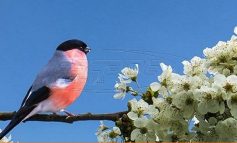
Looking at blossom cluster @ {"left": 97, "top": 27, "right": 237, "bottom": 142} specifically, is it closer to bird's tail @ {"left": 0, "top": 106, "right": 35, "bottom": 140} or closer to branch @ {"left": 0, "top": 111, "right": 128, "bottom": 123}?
branch @ {"left": 0, "top": 111, "right": 128, "bottom": 123}

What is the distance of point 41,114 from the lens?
1521 mm

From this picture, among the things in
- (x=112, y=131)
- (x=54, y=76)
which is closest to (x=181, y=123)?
(x=112, y=131)

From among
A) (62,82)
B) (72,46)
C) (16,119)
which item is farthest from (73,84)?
(16,119)

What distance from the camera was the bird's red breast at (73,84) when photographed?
180cm

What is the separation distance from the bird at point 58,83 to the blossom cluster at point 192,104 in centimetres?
32

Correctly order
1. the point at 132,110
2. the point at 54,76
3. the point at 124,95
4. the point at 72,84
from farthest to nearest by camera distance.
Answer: the point at 72,84 < the point at 54,76 < the point at 124,95 < the point at 132,110

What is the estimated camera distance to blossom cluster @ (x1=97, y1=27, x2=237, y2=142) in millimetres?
1251

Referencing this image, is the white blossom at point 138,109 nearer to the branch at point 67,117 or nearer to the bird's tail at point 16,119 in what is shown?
the branch at point 67,117

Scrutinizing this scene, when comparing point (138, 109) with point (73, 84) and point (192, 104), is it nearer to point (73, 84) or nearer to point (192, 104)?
point (192, 104)

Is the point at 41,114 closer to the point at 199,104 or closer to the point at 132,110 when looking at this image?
the point at 132,110

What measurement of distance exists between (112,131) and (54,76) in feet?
1.50

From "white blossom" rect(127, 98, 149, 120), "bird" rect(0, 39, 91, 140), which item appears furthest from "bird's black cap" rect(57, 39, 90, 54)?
"white blossom" rect(127, 98, 149, 120)

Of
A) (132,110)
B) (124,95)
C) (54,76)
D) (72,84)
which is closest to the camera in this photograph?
(132,110)

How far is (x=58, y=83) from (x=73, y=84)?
0.49 feet
